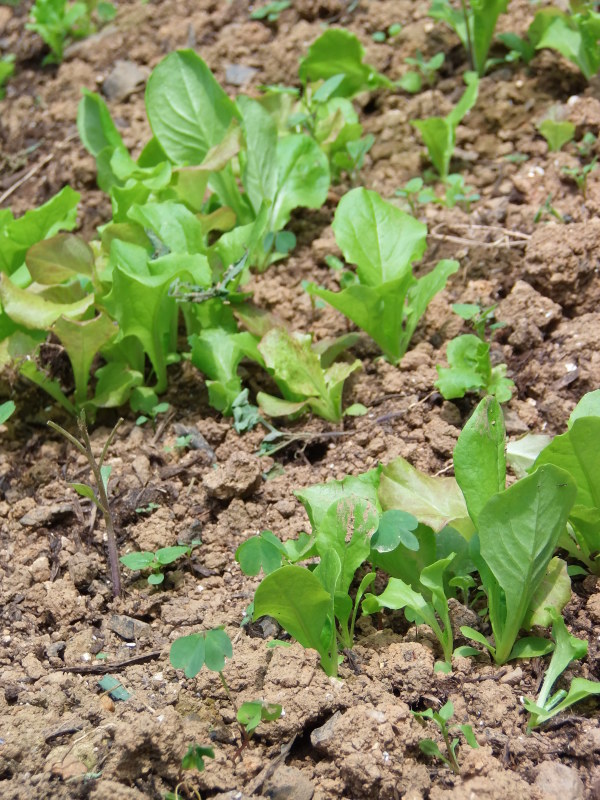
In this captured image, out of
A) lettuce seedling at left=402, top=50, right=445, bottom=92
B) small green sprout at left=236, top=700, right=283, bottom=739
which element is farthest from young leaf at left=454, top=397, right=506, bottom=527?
lettuce seedling at left=402, top=50, right=445, bottom=92

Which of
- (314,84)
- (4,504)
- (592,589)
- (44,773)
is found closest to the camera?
(44,773)

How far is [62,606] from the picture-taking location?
1887 millimetres

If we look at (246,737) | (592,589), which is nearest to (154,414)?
(246,737)

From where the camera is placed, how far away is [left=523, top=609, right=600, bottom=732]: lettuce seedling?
1496 mm

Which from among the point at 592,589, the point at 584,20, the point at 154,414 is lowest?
the point at 592,589

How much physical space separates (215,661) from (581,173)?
6.28 feet

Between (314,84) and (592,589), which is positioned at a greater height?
(314,84)

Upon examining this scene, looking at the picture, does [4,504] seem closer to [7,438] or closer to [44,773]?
[7,438]

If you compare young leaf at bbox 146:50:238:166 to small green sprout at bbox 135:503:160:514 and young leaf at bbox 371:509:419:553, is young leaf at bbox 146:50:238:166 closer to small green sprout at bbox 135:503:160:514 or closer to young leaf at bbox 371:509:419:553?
small green sprout at bbox 135:503:160:514

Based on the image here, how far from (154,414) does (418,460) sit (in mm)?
758

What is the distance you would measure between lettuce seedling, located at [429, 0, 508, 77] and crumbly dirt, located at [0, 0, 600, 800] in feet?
0.29

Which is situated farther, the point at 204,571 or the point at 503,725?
the point at 204,571

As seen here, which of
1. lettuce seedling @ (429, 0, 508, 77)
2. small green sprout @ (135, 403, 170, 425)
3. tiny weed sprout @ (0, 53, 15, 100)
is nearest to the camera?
small green sprout @ (135, 403, 170, 425)

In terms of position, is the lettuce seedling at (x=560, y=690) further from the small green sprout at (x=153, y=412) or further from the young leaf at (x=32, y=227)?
the young leaf at (x=32, y=227)
